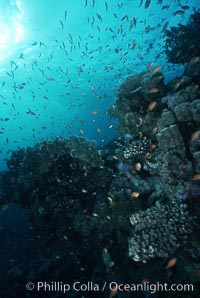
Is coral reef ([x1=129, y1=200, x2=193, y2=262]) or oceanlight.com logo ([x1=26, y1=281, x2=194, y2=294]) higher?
coral reef ([x1=129, y1=200, x2=193, y2=262])

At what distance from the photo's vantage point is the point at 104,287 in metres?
7.41

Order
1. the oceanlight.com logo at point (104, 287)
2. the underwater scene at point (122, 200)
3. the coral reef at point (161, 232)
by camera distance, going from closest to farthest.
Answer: the oceanlight.com logo at point (104, 287) → the coral reef at point (161, 232) → the underwater scene at point (122, 200)

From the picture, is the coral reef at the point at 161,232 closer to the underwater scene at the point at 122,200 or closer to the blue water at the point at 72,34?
the underwater scene at the point at 122,200

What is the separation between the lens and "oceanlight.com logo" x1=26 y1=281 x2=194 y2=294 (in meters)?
5.32

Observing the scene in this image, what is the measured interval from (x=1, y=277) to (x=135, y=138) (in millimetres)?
10521

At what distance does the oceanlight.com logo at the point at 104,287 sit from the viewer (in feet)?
17.4

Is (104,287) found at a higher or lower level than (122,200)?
lower

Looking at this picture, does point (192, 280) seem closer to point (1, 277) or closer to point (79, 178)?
point (79, 178)

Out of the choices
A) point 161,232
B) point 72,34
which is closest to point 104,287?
point 161,232

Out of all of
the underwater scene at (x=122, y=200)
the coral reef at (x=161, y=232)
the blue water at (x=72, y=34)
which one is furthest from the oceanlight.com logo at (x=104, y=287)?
the blue water at (x=72, y=34)

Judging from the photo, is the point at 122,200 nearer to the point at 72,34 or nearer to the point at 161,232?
the point at 161,232

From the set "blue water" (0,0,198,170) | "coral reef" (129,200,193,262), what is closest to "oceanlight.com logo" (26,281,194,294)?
"coral reef" (129,200,193,262)

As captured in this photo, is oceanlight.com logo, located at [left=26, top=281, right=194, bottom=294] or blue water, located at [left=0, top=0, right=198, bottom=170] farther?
blue water, located at [left=0, top=0, right=198, bottom=170]

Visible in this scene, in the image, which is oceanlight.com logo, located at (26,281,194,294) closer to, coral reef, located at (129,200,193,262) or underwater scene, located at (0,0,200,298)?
underwater scene, located at (0,0,200,298)
